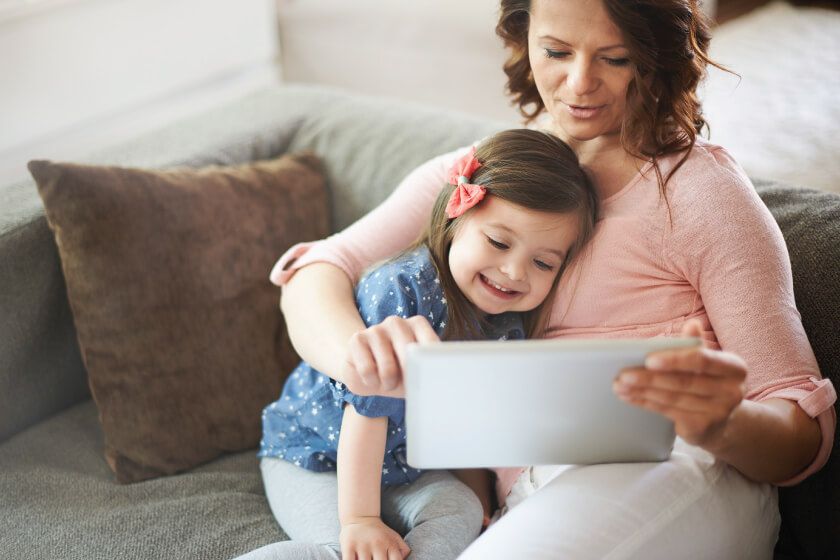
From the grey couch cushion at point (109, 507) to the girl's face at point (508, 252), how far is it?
1.71 ft

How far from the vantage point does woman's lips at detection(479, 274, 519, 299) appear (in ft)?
4.05

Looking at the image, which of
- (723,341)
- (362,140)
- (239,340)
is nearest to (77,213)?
(239,340)

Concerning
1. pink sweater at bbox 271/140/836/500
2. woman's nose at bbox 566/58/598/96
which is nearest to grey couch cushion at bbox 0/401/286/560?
pink sweater at bbox 271/140/836/500

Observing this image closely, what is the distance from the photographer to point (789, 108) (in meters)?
1.87

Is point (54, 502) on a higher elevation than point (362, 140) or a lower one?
lower

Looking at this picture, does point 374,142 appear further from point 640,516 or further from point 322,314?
point 640,516

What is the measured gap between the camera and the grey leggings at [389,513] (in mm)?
1187

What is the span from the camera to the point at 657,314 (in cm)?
121

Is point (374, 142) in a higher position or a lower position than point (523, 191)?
lower

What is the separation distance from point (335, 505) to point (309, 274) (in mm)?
354

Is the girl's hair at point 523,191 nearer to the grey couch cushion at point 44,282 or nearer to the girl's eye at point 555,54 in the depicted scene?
the girl's eye at point 555,54

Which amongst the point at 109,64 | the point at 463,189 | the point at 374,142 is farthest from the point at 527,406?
the point at 109,64

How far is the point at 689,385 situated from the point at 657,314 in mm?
292

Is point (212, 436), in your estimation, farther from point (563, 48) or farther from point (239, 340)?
point (563, 48)
